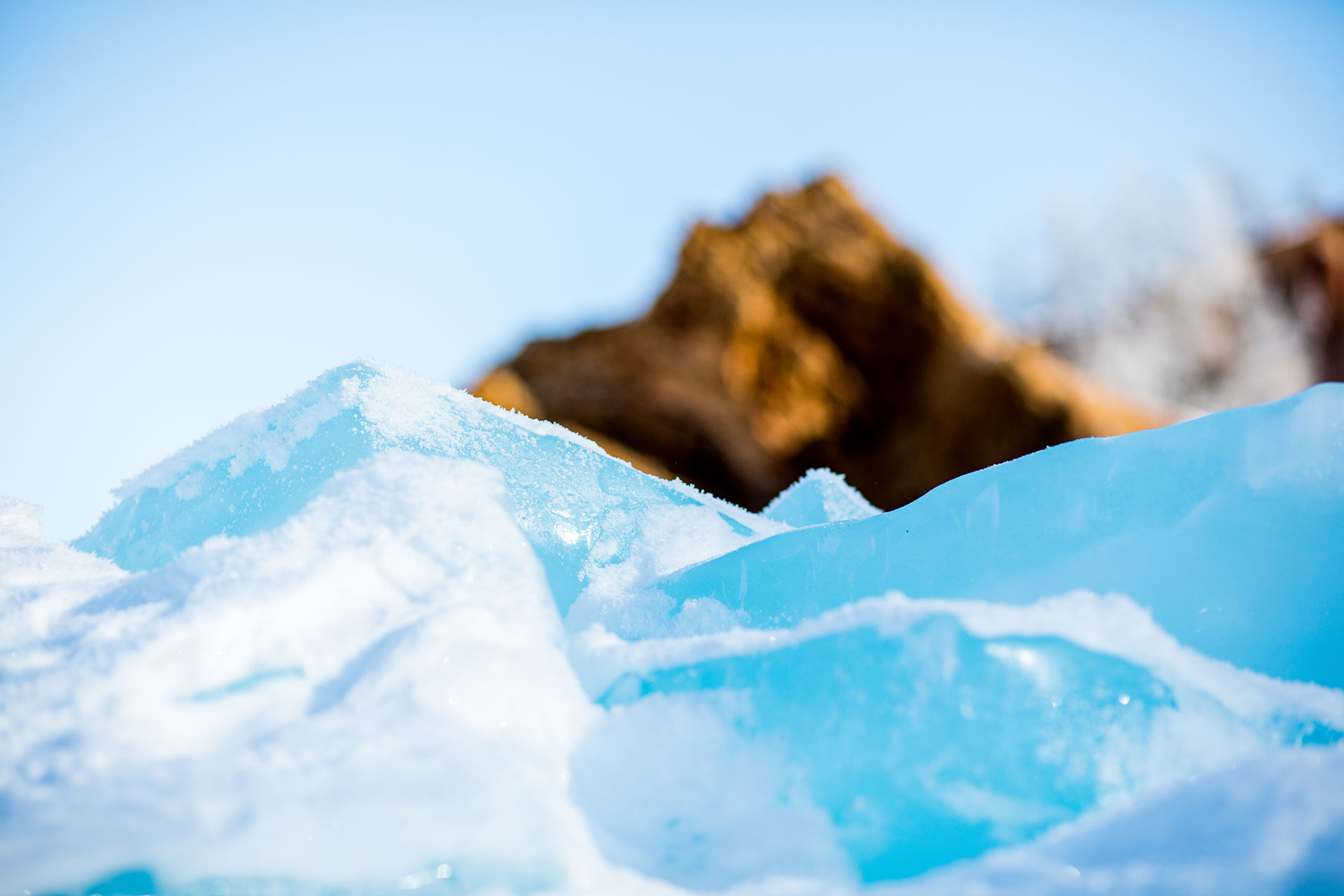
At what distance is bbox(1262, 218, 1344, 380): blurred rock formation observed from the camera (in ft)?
51.6

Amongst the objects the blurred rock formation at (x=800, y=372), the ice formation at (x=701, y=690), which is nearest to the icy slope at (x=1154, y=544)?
the ice formation at (x=701, y=690)

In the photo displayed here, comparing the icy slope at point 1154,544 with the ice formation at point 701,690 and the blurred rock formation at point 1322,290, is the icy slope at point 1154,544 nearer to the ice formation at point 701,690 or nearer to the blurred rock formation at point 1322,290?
the ice formation at point 701,690

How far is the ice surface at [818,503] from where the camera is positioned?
2.47 m

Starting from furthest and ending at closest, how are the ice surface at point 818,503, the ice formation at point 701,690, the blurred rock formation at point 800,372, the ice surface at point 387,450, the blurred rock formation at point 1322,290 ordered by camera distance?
the blurred rock formation at point 1322,290 → the blurred rock formation at point 800,372 → the ice surface at point 818,503 → the ice surface at point 387,450 → the ice formation at point 701,690

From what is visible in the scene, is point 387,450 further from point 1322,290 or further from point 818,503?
point 1322,290

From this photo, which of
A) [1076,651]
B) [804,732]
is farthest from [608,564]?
[1076,651]

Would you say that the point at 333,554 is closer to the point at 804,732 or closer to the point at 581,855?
the point at 581,855

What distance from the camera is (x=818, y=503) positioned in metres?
2.53

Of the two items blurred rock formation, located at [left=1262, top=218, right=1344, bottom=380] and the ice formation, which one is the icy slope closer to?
the ice formation

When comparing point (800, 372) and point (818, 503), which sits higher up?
point (800, 372)

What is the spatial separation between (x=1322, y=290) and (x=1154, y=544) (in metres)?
19.1

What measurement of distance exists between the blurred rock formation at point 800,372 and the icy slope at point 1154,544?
879 centimetres

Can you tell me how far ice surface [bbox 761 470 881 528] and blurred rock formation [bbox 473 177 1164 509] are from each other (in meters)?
7.86

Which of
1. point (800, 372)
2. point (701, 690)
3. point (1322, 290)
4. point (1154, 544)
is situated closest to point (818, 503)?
point (1154, 544)
